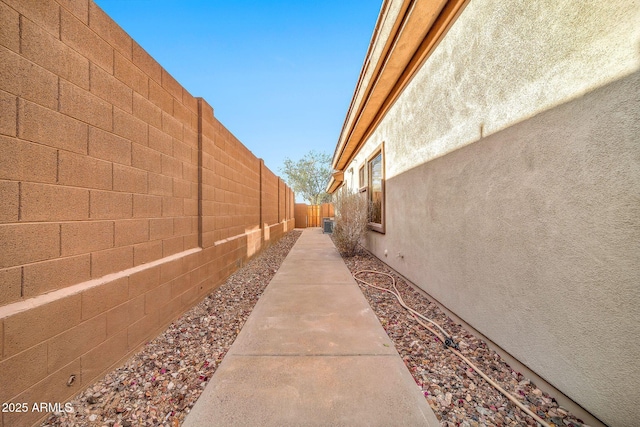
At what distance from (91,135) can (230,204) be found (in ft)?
10.3

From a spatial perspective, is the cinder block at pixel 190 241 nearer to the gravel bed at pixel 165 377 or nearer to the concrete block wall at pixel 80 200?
the concrete block wall at pixel 80 200

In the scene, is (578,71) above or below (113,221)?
above

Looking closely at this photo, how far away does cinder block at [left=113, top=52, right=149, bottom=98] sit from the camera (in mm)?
2219

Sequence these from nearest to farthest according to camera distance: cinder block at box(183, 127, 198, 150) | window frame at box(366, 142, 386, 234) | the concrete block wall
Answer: the concrete block wall < cinder block at box(183, 127, 198, 150) < window frame at box(366, 142, 386, 234)

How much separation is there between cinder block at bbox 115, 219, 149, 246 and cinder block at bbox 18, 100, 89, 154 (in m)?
0.67

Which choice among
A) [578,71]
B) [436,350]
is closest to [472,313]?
[436,350]

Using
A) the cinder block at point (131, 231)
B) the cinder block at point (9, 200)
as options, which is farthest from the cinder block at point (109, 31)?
the cinder block at point (131, 231)

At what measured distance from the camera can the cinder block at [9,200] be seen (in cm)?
139

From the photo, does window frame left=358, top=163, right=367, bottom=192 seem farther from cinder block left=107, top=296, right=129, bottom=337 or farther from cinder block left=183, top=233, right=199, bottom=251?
cinder block left=107, top=296, right=129, bottom=337

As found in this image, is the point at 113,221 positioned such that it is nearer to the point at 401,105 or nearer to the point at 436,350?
the point at 436,350

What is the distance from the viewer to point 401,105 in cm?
450

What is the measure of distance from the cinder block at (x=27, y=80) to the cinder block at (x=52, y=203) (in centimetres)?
54

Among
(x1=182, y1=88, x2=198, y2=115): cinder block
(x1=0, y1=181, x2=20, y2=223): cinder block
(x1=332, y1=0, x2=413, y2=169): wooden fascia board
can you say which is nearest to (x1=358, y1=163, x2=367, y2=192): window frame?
(x1=332, y1=0, x2=413, y2=169): wooden fascia board

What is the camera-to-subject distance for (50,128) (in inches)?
64.5
